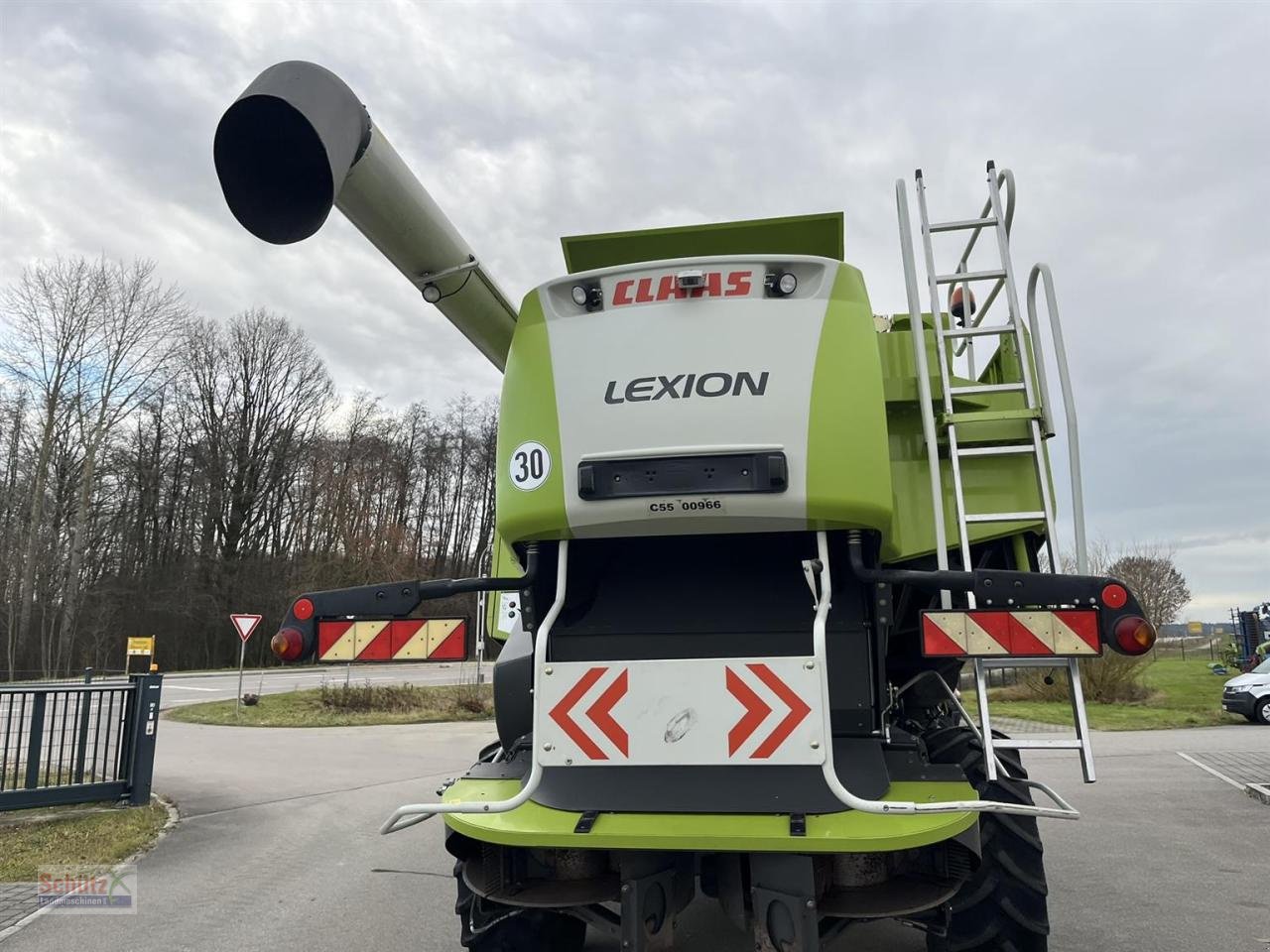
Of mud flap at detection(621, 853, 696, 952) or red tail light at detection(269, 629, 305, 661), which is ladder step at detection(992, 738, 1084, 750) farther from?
red tail light at detection(269, 629, 305, 661)

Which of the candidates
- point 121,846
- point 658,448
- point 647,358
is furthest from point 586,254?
point 121,846

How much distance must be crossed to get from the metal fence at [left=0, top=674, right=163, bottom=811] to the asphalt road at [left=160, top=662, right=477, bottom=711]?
11326mm

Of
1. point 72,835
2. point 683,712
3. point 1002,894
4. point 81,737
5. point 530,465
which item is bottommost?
point 72,835

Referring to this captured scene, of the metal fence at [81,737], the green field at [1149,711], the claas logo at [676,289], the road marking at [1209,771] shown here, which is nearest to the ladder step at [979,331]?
the claas logo at [676,289]

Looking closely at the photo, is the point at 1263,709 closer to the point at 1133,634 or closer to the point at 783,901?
the point at 1133,634

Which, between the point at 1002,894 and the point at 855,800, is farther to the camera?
the point at 1002,894

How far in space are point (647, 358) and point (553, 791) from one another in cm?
157

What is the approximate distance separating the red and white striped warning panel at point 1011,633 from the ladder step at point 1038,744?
17.6 inches

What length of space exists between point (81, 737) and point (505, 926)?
6.32 m

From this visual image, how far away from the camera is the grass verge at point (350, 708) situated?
668 inches

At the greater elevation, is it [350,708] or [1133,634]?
[1133,634]

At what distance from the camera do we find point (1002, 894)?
3.03 metres

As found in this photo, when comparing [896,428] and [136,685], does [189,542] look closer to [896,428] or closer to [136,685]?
[136,685]

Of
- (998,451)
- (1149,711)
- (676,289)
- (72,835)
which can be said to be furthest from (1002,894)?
(1149,711)
